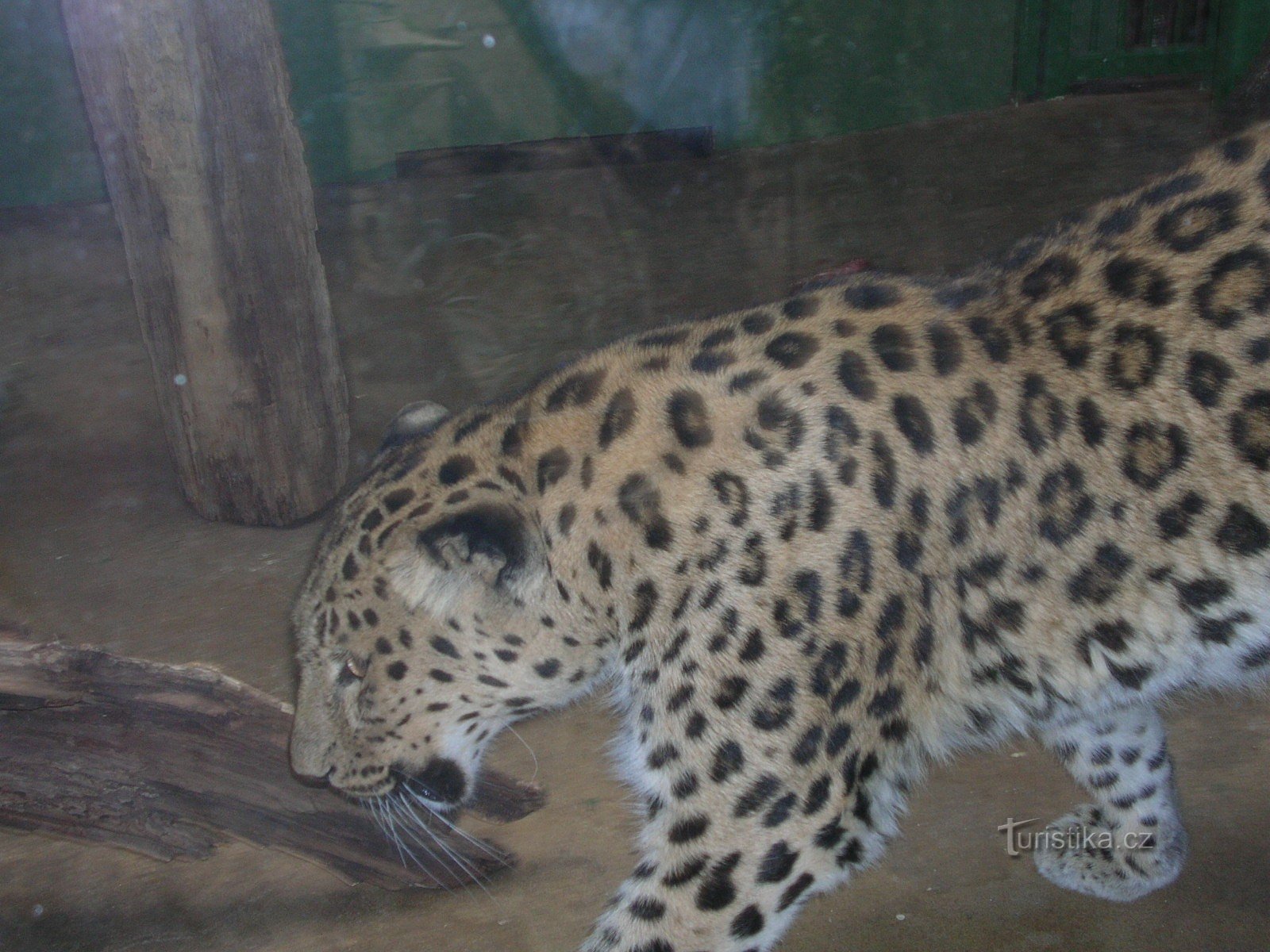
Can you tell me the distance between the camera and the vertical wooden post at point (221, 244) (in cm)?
349

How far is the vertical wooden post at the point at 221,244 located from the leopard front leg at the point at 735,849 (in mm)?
2436

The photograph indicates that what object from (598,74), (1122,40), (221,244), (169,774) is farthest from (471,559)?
(1122,40)

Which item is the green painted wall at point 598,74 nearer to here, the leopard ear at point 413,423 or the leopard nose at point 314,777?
the leopard ear at point 413,423

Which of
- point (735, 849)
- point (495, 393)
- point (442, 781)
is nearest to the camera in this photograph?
point (735, 849)

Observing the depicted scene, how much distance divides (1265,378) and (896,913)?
1.35 meters

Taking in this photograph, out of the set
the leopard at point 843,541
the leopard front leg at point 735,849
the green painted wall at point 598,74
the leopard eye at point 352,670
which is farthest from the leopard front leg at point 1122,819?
the green painted wall at point 598,74

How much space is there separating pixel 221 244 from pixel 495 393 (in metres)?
0.98

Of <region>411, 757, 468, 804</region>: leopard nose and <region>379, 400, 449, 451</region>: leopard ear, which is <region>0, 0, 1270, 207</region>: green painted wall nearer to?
<region>379, 400, 449, 451</region>: leopard ear

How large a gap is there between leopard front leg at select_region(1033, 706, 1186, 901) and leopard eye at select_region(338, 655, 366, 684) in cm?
153

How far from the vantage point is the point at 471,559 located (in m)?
2.18

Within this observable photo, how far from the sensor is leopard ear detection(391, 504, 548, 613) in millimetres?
2123

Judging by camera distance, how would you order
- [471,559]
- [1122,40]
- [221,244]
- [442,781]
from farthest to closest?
1. [1122,40]
2. [221,244]
3. [442,781]
4. [471,559]

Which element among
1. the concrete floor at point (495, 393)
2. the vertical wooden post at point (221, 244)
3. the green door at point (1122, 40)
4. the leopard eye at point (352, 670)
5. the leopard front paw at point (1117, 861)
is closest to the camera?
the leopard eye at point (352, 670)

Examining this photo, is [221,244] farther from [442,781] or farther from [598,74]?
[598,74]
